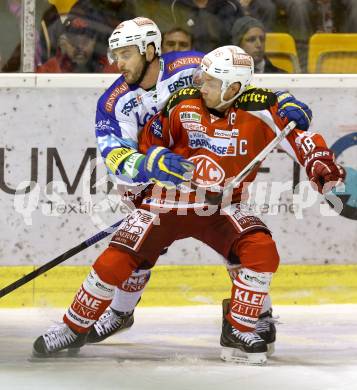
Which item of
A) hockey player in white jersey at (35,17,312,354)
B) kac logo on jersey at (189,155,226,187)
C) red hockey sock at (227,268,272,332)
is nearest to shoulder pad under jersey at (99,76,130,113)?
hockey player in white jersey at (35,17,312,354)

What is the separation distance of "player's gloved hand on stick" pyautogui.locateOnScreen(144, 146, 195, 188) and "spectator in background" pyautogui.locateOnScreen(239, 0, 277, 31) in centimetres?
169

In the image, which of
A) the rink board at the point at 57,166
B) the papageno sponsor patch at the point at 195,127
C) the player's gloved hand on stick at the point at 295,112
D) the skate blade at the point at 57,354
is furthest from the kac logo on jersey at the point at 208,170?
the rink board at the point at 57,166

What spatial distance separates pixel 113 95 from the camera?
15.3 feet

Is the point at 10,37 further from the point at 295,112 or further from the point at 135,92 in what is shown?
the point at 295,112

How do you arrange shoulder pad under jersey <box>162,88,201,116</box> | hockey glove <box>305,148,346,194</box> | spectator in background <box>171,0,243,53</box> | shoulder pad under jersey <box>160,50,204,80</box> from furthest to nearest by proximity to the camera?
spectator in background <box>171,0,243,53</box>, shoulder pad under jersey <box>160,50,204,80</box>, shoulder pad under jersey <box>162,88,201,116</box>, hockey glove <box>305,148,346,194</box>

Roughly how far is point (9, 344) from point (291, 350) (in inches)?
46.3

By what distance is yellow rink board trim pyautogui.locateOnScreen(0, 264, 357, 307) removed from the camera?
575cm

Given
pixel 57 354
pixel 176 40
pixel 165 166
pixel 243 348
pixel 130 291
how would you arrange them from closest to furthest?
pixel 165 166 < pixel 243 348 < pixel 57 354 < pixel 130 291 < pixel 176 40

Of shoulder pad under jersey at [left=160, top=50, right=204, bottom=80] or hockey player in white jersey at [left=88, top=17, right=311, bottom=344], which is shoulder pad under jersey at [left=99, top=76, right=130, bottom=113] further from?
shoulder pad under jersey at [left=160, top=50, right=204, bottom=80]

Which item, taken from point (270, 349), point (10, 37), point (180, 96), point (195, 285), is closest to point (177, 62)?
point (180, 96)

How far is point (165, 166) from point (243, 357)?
32.1 inches

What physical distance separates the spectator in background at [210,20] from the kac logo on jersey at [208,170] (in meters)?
1.41

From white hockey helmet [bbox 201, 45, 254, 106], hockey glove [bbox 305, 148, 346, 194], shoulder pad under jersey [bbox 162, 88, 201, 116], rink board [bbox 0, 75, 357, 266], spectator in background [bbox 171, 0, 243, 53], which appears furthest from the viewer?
spectator in background [bbox 171, 0, 243, 53]

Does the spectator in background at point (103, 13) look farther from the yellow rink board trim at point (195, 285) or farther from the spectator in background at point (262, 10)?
the yellow rink board trim at point (195, 285)
